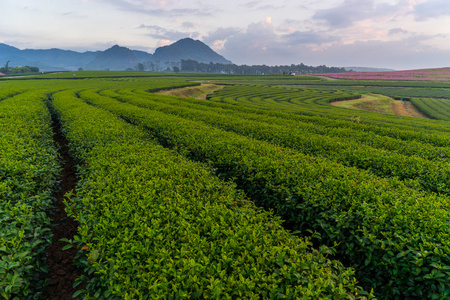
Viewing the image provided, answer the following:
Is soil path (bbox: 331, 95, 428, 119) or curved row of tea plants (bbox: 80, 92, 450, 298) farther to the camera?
soil path (bbox: 331, 95, 428, 119)

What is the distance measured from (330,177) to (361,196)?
0.87 m

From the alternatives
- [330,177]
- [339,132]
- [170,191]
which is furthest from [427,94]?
[170,191]

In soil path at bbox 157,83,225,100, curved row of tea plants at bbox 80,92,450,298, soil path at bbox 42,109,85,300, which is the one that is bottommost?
soil path at bbox 42,109,85,300

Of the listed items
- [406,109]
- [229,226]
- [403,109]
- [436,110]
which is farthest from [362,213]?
[406,109]

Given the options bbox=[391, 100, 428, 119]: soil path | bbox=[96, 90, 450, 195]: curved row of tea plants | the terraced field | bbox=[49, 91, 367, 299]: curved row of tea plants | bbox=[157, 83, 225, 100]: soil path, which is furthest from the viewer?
bbox=[157, 83, 225, 100]: soil path

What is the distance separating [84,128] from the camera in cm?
948

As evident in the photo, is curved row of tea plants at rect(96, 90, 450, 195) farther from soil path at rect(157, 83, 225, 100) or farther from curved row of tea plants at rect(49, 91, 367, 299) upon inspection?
soil path at rect(157, 83, 225, 100)

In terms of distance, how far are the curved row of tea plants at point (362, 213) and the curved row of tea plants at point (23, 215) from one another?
15.1 ft

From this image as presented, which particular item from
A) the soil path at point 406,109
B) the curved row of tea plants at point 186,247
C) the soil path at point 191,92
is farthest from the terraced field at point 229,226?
the soil path at point 191,92

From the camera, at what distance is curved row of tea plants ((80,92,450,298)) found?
3.52m

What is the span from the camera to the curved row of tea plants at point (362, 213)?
3.52 meters

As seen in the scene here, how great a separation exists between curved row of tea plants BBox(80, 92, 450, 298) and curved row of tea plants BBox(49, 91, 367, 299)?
0.71 metres

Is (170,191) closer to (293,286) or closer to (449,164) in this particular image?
(293,286)

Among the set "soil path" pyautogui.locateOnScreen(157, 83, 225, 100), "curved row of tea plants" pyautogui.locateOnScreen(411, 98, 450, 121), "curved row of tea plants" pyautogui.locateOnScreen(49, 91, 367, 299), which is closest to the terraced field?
"curved row of tea plants" pyautogui.locateOnScreen(49, 91, 367, 299)
